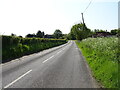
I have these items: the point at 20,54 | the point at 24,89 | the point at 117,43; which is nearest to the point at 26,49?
the point at 20,54

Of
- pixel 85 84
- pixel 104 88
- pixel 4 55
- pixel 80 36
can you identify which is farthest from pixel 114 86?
pixel 80 36

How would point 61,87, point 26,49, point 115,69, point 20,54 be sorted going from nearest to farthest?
1. point 61,87
2. point 115,69
3. point 20,54
4. point 26,49

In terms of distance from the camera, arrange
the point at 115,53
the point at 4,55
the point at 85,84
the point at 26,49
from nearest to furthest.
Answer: the point at 85,84
the point at 115,53
the point at 4,55
the point at 26,49

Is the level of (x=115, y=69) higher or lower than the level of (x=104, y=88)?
higher

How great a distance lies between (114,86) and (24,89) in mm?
3579

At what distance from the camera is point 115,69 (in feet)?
28.9

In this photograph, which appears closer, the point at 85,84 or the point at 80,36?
the point at 85,84

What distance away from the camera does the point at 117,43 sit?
1091 cm

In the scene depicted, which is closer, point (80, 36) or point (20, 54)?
point (20, 54)

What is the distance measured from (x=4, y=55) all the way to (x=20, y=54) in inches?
188

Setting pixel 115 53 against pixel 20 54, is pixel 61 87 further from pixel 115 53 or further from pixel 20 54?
pixel 20 54

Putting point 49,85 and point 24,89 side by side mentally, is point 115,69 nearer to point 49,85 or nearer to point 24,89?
point 49,85

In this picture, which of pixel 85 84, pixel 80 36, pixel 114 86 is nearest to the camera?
pixel 114 86

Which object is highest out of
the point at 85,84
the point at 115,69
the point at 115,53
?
the point at 115,53
